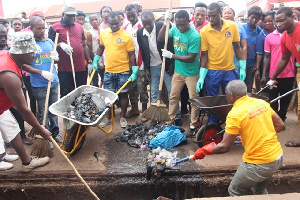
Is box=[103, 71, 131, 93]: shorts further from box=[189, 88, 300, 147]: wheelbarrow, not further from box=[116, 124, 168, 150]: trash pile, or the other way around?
box=[189, 88, 300, 147]: wheelbarrow

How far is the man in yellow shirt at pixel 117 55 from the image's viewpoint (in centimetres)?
467

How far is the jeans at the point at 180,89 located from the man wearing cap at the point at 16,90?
2302 mm

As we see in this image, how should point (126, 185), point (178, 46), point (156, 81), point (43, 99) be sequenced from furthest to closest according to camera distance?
1. point (156, 81)
2. point (178, 46)
3. point (43, 99)
4. point (126, 185)

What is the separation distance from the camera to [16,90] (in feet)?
9.12

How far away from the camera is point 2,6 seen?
21641 mm

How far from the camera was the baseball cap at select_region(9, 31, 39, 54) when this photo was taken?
297 centimetres

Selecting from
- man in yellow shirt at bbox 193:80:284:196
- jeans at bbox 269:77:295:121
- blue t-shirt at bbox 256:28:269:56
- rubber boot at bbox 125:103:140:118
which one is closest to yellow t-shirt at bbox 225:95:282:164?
man in yellow shirt at bbox 193:80:284:196

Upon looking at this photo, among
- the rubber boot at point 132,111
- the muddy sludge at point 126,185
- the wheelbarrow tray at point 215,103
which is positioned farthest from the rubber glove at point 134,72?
the muddy sludge at point 126,185

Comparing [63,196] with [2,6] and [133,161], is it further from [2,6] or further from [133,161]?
[2,6]

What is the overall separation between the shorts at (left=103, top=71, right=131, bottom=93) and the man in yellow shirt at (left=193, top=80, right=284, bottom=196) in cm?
264

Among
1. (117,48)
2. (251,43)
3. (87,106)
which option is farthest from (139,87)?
(251,43)

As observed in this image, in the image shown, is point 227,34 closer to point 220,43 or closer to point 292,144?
point 220,43

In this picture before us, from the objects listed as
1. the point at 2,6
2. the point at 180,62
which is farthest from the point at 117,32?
the point at 2,6

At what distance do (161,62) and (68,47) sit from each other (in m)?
1.76
